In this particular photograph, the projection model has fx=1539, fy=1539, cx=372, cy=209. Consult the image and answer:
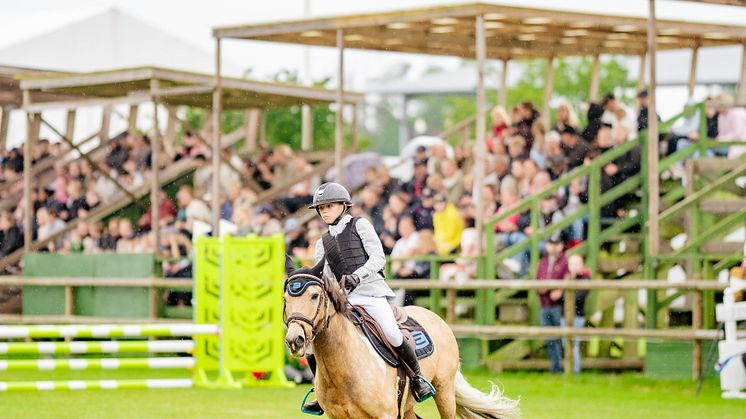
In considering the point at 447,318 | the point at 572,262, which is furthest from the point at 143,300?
the point at 572,262

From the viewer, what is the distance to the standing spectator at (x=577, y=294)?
17.5m

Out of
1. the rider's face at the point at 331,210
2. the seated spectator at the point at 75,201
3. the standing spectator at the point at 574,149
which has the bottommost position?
the seated spectator at the point at 75,201

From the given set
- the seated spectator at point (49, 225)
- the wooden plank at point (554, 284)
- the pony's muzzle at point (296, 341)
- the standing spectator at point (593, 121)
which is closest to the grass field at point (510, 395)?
the wooden plank at point (554, 284)

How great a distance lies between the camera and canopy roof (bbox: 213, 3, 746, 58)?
59.2 ft

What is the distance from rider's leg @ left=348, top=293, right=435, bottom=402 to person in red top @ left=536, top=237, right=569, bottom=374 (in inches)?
281

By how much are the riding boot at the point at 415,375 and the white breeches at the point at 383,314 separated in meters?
0.06

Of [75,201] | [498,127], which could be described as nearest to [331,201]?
[498,127]

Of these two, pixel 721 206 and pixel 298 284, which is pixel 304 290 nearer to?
pixel 298 284

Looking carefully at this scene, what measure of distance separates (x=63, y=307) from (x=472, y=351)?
6.25 meters

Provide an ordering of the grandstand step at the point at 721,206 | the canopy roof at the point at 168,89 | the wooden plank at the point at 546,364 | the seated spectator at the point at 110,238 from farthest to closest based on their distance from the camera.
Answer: the seated spectator at the point at 110,238 < the canopy roof at the point at 168,89 < the wooden plank at the point at 546,364 < the grandstand step at the point at 721,206

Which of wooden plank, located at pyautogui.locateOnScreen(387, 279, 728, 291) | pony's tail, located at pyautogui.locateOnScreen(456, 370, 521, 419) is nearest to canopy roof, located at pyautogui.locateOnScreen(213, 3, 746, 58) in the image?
wooden plank, located at pyautogui.locateOnScreen(387, 279, 728, 291)

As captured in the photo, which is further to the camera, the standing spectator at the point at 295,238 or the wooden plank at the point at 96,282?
the standing spectator at the point at 295,238

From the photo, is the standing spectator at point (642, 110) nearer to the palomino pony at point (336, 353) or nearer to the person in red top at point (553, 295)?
the person in red top at point (553, 295)

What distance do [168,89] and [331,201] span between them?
408 inches
